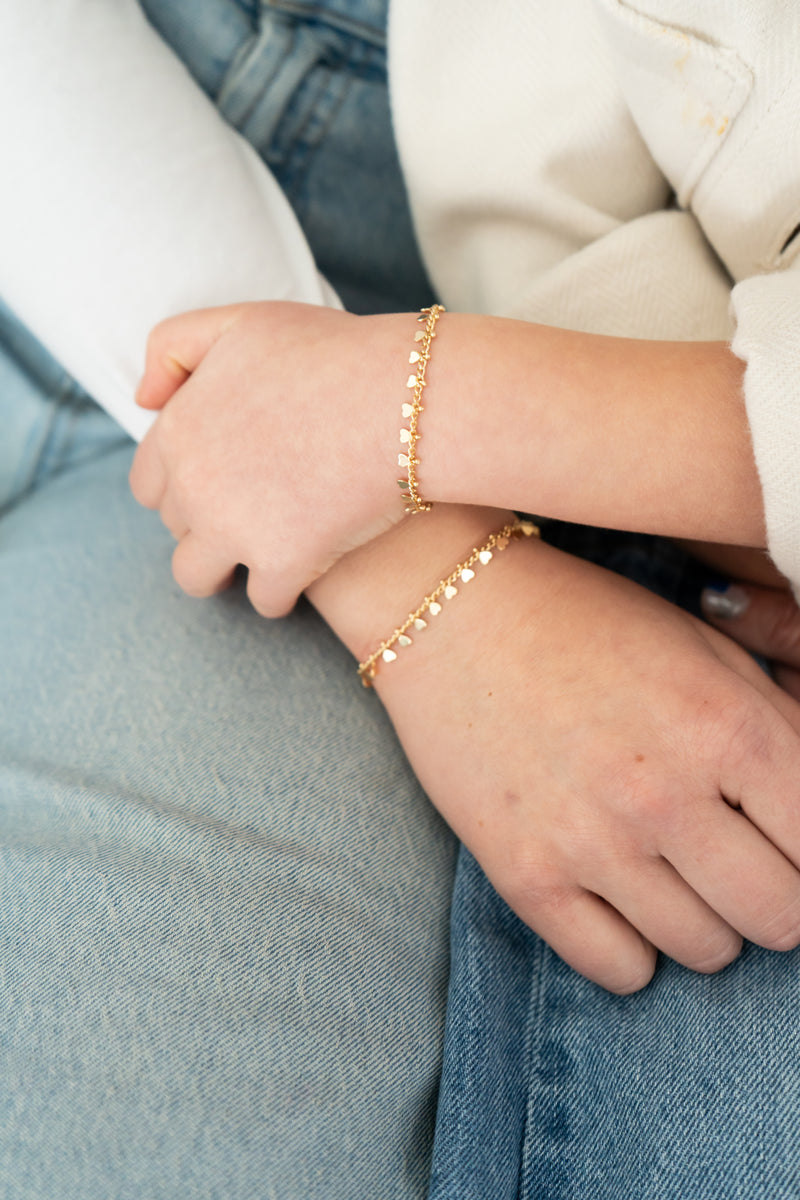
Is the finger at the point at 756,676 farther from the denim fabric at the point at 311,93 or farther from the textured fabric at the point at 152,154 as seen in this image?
the denim fabric at the point at 311,93

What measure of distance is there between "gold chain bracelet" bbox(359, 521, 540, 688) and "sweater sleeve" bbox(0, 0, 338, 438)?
0.31 metres

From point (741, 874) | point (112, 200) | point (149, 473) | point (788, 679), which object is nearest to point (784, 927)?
point (741, 874)

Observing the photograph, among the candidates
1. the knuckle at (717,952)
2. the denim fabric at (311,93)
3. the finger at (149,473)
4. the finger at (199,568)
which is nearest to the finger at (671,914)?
the knuckle at (717,952)

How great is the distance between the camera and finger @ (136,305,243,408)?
2.20 feet

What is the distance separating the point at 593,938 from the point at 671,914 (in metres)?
0.06

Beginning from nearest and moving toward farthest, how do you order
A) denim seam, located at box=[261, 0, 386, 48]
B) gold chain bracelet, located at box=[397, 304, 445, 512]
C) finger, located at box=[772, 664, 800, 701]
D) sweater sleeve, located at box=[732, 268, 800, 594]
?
1. sweater sleeve, located at box=[732, 268, 800, 594]
2. gold chain bracelet, located at box=[397, 304, 445, 512]
3. finger, located at box=[772, 664, 800, 701]
4. denim seam, located at box=[261, 0, 386, 48]

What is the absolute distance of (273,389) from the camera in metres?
0.62

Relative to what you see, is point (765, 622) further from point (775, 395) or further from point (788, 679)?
point (775, 395)

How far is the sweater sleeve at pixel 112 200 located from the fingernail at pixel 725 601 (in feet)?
1.58

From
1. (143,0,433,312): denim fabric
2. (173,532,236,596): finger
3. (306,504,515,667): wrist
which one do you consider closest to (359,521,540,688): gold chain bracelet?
(306,504,515,667): wrist

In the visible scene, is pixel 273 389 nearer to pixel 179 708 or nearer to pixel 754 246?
pixel 179 708

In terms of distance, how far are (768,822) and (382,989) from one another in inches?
11.5

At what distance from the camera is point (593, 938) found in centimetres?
56

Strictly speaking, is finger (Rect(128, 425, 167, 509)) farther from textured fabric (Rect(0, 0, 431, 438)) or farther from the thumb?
the thumb
